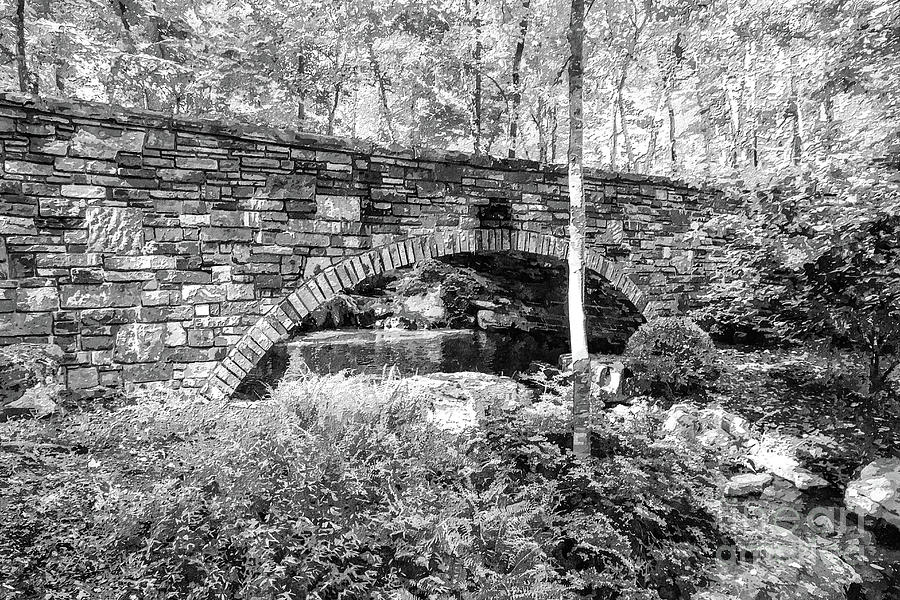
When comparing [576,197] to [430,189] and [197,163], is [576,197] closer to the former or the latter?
[430,189]

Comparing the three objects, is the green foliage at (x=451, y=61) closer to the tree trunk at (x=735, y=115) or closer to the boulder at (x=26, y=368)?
the tree trunk at (x=735, y=115)

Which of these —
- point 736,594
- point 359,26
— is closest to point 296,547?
point 736,594

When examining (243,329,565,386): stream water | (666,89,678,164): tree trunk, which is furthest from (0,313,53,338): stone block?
(666,89,678,164): tree trunk

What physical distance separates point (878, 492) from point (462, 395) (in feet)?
13.6

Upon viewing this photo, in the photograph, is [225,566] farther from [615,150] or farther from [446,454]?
[615,150]

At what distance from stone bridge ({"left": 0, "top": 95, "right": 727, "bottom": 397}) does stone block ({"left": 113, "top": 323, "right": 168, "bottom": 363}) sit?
0.04ft

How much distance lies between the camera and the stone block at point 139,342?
442 cm

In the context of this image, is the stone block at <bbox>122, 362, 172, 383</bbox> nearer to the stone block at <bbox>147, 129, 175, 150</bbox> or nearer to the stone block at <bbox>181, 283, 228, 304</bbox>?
the stone block at <bbox>181, 283, 228, 304</bbox>

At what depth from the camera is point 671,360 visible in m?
6.39

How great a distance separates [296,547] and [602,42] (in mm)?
9302

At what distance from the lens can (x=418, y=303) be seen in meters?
8.34

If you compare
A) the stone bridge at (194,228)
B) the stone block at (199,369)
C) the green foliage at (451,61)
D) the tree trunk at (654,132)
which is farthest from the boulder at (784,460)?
the tree trunk at (654,132)

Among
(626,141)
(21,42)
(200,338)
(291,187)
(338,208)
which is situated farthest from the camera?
(626,141)

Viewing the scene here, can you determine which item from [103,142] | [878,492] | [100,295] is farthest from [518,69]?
[878,492]
